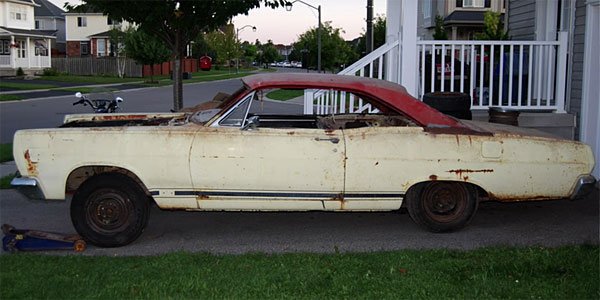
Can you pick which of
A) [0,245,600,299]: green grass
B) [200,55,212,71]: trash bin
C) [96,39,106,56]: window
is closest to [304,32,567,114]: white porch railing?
[0,245,600,299]: green grass

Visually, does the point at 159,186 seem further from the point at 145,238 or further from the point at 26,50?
the point at 26,50

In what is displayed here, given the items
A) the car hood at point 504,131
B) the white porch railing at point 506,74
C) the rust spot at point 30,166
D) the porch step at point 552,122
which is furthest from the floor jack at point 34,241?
the porch step at point 552,122

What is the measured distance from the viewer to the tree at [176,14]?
1050 cm

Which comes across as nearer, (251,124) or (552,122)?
(251,124)

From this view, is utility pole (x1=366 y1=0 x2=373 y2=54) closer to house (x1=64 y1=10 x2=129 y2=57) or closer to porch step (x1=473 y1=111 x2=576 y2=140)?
porch step (x1=473 y1=111 x2=576 y2=140)

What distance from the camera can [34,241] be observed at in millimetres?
5500

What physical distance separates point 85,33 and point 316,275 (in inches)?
2477

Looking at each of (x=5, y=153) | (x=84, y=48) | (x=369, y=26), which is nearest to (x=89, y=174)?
(x=5, y=153)

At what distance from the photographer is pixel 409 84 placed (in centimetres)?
948

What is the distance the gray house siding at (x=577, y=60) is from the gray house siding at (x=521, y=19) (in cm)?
273

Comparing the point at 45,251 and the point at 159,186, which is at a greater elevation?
the point at 159,186

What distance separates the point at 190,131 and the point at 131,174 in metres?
0.71

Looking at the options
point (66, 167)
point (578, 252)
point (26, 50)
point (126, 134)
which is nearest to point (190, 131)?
point (126, 134)

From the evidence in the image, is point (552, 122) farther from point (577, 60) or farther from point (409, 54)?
point (409, 54)
